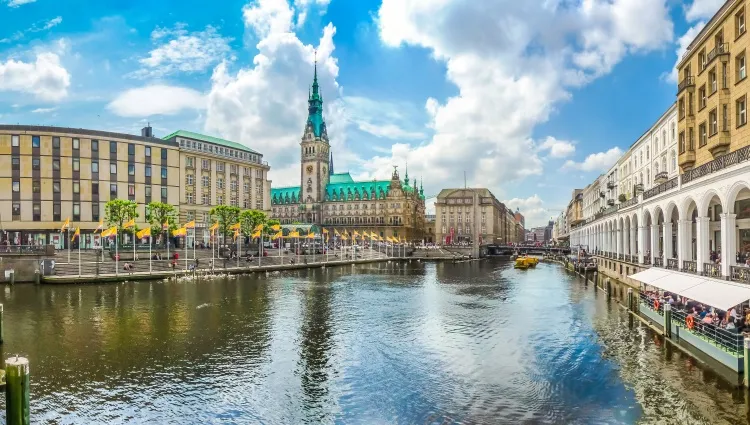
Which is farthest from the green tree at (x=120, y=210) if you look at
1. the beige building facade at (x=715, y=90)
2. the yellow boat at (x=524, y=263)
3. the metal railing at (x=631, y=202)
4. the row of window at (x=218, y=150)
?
the beige building facade at (x=715, y=90)

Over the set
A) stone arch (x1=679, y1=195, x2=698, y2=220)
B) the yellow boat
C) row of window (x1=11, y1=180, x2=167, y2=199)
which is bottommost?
the yellow boat

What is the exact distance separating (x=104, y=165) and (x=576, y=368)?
104 m

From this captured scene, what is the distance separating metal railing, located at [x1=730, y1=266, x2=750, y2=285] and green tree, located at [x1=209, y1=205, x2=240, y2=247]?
305ft

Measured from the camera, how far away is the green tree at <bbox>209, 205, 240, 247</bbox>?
107 m

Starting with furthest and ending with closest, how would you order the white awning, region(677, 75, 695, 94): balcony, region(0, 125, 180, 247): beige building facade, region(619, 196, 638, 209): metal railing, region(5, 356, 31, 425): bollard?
region(0, 125, 180, 247): beige building facade
region(619, 196, 638, 209): metal railing
region(677, 75, 695, 94): balcony
the white awning
region(5, 356, 31, 425): bollard

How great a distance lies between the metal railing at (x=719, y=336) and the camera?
24.5 metres

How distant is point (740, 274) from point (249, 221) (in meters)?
101

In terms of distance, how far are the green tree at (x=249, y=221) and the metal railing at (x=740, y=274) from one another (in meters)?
98.4

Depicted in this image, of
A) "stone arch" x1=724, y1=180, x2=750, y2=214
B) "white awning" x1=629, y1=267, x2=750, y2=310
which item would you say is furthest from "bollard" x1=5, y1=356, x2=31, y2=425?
"stone arch" x1=724, y1=180, x2=750, y2=214

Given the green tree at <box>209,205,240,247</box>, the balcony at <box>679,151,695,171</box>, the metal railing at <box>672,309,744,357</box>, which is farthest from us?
the green tree at <box>209,205,240,247</box>

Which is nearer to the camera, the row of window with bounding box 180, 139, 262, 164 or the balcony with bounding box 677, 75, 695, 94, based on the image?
the balcony with bounding box 677, 75, 695, 94

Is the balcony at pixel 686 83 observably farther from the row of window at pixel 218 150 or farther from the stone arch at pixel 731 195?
the row of window at pixel 218 150

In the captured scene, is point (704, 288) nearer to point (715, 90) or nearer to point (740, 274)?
point (740, 274)

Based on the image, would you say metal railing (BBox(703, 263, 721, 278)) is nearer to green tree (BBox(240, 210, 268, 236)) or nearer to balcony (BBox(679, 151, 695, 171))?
balcony (BBox(679, 151, 695, 171))
